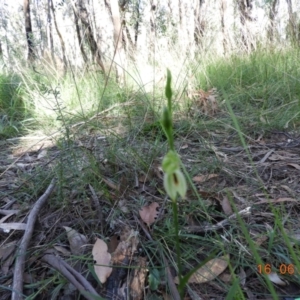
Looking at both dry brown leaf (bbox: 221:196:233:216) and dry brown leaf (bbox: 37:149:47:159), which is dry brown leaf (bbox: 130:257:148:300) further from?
dry brown leaf (bbox: 37:149:47:159)

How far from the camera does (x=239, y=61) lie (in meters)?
2.92

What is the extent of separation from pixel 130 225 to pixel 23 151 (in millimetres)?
1034

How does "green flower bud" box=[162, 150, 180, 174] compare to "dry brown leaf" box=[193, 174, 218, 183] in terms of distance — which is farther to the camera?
"dry brown leaf" box=[193, 174, 218, 183]

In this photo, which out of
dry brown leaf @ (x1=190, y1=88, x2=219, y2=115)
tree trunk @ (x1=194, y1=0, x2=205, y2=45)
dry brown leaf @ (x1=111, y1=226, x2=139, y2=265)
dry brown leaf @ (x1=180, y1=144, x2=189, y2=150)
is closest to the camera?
dry brown leaf @ (x1=111, y1=226, x2=139, y2=265)

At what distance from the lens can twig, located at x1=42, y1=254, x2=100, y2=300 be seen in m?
0.65

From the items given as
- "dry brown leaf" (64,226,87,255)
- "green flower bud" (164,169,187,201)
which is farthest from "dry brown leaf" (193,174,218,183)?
"green flower bud" (164,169,187,201)

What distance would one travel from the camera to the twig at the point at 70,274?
65 centimetres

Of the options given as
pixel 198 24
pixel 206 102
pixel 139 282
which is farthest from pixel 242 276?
pixel 198 24

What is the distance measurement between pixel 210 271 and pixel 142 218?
9.7 inches

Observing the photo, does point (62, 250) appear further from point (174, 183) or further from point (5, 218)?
point (174, 183)

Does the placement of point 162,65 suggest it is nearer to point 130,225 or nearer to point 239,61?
point 239,61

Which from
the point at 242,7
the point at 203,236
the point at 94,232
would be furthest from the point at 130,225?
the point at 242,7

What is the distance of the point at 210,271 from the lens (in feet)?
2.36

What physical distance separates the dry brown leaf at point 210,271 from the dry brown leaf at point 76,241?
262mm
